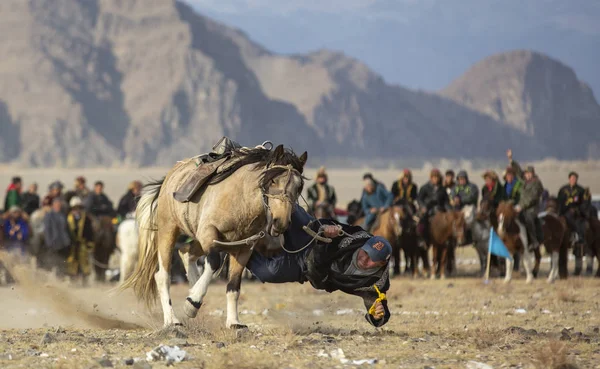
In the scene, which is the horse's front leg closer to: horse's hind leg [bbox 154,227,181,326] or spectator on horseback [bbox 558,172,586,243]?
horse's hind leg [bbox 154,227,181,326]

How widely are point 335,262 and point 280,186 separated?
1199mm

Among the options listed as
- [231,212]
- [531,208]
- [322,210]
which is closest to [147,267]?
[231,212]

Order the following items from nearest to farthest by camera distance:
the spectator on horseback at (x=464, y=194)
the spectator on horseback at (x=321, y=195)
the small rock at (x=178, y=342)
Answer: the small rock at (x=178, y=342) → the spectator on horseback at (x=321, y=195) → the spectator on horseback at (x=464, y=194)

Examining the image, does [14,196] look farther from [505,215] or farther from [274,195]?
[274,195]

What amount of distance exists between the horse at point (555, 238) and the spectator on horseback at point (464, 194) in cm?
146

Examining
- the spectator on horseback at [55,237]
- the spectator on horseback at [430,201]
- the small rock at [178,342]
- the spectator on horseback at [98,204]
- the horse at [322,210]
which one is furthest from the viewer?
the spectator on horseback at [98,204]

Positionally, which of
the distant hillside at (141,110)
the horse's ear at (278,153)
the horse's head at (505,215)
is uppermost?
the distant hillside at (141,110)

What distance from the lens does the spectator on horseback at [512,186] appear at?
21.6 meters

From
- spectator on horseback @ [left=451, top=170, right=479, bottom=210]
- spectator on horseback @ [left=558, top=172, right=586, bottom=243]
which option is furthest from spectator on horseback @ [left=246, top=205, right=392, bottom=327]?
spectator on horseback @ [left=558, top=172, right=586, bottom=243]

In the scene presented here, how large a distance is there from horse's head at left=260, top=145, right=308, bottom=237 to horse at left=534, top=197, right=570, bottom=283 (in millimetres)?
11967

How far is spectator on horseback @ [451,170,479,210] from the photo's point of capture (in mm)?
22391

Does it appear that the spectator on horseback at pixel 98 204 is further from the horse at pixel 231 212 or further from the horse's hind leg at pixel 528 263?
the horse at pixel 231 212

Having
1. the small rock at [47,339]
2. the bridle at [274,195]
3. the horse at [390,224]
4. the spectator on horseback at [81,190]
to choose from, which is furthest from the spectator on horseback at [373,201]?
the small rock at [47,339]

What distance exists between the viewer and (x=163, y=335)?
32.1 feet
